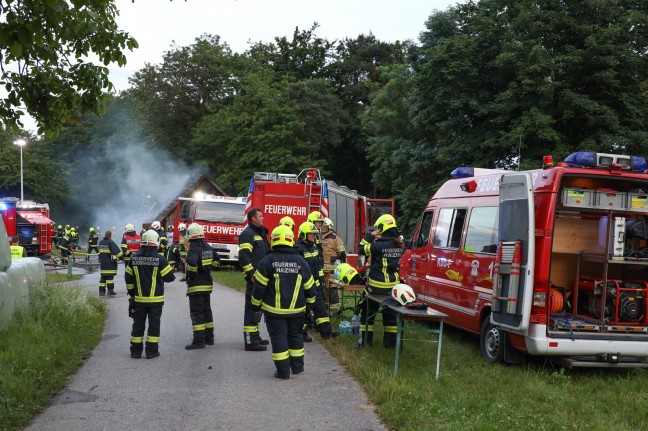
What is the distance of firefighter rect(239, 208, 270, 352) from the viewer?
9.33 metres

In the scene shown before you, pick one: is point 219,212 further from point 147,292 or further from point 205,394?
point 205,394

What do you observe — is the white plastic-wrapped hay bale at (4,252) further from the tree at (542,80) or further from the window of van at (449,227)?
the tree at (542,80)

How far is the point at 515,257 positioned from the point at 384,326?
2311 mm

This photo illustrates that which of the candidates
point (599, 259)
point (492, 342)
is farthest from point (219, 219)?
point (599, 259)

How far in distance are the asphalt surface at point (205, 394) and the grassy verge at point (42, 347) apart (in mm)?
173

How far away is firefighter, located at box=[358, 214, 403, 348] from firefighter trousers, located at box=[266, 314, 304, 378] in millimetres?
1557

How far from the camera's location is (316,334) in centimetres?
1087

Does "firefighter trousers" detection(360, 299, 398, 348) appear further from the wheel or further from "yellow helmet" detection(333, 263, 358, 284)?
the wheel

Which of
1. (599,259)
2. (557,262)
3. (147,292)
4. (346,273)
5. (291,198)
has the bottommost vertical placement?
(147,292)

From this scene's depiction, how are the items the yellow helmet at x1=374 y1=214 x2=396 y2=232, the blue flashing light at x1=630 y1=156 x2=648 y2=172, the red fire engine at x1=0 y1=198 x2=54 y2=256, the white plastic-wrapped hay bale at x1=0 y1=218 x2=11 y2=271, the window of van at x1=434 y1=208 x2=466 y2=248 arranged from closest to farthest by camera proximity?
the blue flashing light at x1=630 y1=156 x2=648 y2=172 → the yellow helmet at x1=374 y1=214 x2=396 y2=232 → the white plastic-wrapped hay bale at x1=0 y1=218 x2=11 y2=271 → the window of van at x1=434 y1=208 x2=466 y2=248 → the red fire engine at x1=0 y1=198 x2=54 y2=256

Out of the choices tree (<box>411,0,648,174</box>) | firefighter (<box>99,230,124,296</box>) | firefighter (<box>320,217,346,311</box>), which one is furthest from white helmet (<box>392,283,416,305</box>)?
tree (<box>411,0,648,174</box>)

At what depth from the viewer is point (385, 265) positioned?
30.5 feet

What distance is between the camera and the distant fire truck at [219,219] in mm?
23797

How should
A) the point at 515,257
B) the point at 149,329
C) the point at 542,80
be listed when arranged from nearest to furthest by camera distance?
the point at 515,257, the point at 149,329, the point at 542,80
